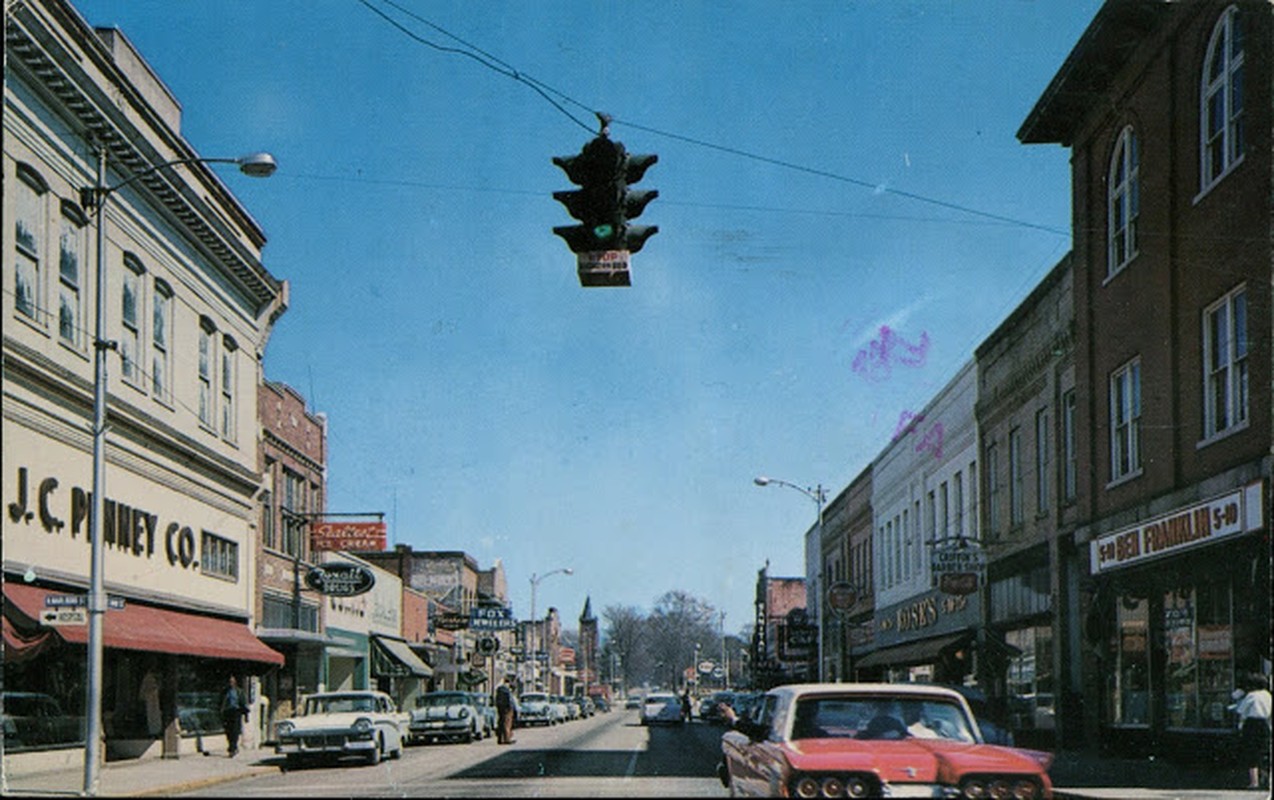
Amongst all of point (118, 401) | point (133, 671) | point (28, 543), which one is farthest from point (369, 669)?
point (28, 543)

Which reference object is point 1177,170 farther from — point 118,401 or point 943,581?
point 118,401

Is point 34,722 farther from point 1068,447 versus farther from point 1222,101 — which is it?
point 1222,101

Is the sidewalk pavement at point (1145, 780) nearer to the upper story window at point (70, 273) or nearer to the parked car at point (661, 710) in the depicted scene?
the upper story window at point (70, 273)

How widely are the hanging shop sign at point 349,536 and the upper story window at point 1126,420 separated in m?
21.9

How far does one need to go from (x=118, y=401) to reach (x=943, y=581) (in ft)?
59.5

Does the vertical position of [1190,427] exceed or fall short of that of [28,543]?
it exceeds it

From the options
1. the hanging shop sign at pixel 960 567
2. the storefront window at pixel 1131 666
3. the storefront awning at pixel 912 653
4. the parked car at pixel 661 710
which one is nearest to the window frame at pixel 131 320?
the hanging shop sign at pixel 960 567

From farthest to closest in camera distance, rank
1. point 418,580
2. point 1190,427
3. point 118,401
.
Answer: point 418,580, point 118,401, point 1190,427

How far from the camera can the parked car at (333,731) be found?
1119 inches

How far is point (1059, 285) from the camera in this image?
3120cm

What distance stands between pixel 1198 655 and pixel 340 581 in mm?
25956

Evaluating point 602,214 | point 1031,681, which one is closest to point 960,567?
point 1031,681

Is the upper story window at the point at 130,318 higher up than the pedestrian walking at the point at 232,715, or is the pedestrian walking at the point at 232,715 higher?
the upper story window at the point at 130,318

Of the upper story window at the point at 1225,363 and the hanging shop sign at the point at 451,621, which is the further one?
the hanging shop sign at the point at 451,621
